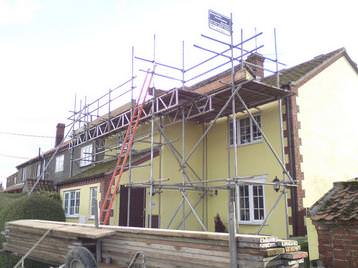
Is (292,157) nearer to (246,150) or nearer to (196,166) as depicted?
(246,150)

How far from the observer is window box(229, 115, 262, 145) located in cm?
1479

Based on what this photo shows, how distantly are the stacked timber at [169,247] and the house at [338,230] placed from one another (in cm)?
175

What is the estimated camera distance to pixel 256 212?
1408cm

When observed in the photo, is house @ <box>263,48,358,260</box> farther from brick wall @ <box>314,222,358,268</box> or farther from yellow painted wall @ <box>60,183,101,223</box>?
yellow painted wall @ <box>60,183,101,223</box>

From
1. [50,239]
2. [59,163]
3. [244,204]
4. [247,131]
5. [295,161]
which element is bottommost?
[50,239]

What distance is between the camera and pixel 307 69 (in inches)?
595

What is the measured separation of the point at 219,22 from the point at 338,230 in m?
8.15

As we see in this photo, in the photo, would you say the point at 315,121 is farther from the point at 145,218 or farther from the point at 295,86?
the point at 145,218

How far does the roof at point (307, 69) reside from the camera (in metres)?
14.3

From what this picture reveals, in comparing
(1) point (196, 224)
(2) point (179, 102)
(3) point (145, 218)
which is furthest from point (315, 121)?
(3) point (145, 218)

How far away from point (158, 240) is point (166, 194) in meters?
9.09

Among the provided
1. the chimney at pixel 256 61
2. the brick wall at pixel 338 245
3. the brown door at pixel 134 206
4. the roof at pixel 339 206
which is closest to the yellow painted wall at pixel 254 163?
the chimney at pixel 256 61

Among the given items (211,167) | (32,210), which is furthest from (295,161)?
(32,210)

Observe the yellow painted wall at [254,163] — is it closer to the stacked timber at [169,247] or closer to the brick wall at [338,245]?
the brick wall at [338,245]
